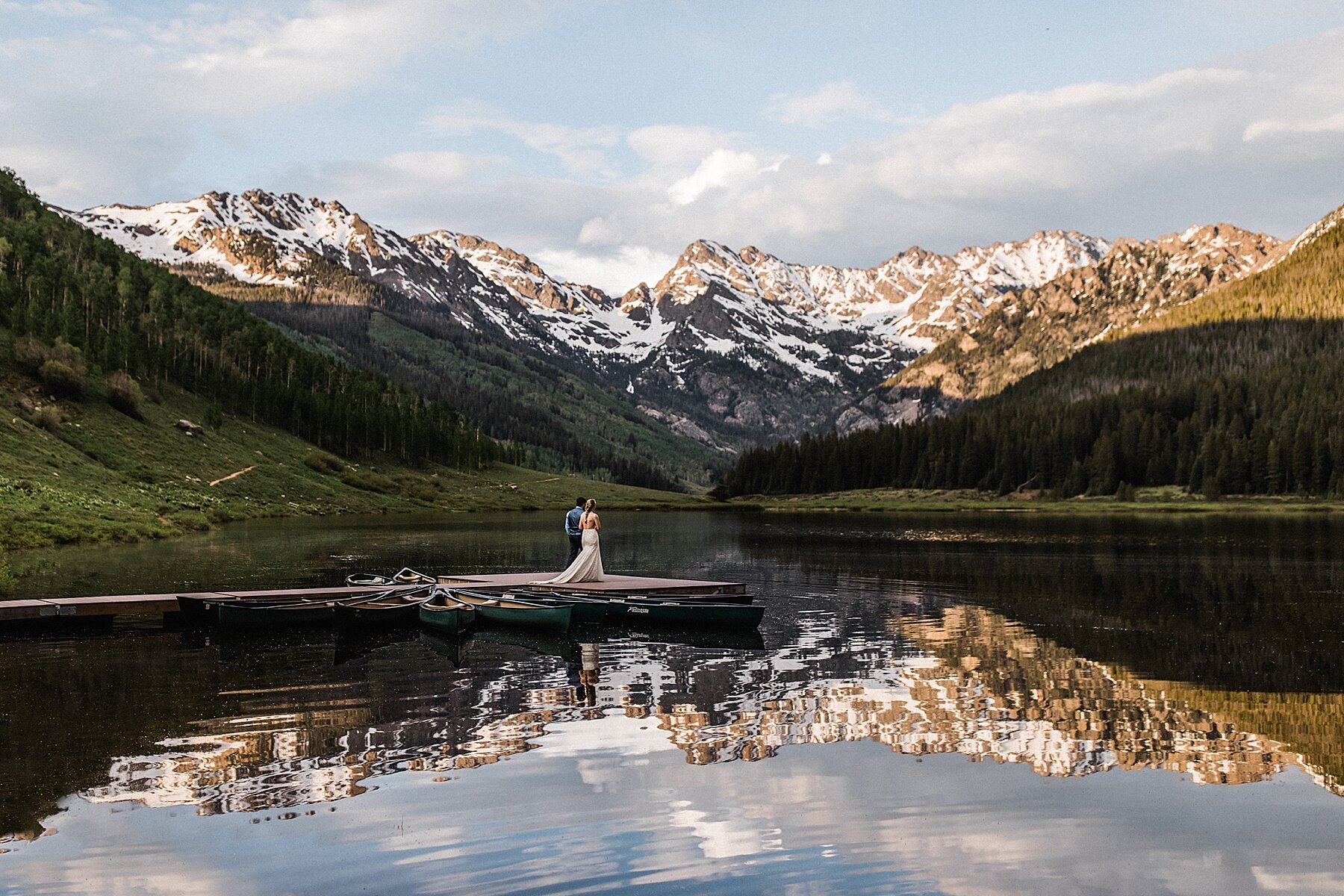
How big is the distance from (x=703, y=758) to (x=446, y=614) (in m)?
20.9

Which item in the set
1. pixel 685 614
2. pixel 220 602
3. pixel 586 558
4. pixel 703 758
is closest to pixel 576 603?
pixel 685 614

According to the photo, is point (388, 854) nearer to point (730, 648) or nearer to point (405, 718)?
point (405, 718)

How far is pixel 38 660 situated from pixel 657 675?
20.5 meters

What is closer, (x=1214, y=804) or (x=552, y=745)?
(x=1214, y=804)

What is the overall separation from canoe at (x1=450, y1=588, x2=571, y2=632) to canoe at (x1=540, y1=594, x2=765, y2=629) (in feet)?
3.77

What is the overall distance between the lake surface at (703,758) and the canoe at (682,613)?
251 centimetres

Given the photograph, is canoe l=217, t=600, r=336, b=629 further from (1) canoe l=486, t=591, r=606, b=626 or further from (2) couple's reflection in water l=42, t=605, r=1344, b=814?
(1) canoe l=486, t=591, r=606, b=626

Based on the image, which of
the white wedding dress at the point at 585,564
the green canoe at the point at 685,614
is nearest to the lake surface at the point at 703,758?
the green canoe at the point at 685,614

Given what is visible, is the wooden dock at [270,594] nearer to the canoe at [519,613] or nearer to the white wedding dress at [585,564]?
the white wedding dress at [585,564]

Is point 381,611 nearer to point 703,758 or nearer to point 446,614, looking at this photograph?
point 446,614

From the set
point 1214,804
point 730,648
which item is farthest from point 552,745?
point 730,648

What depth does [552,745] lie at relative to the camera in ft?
79.8

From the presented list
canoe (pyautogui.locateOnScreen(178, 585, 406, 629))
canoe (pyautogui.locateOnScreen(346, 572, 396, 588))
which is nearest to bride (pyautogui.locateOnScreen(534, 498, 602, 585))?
canoe (pyautogui.locateOnScreen(346, 572, 396, 588))

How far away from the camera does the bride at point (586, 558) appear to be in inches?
1917
